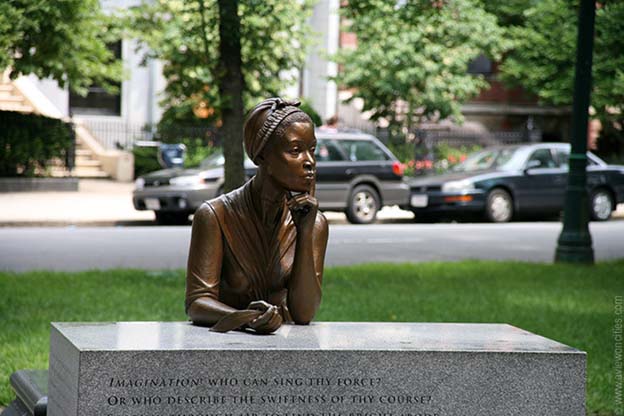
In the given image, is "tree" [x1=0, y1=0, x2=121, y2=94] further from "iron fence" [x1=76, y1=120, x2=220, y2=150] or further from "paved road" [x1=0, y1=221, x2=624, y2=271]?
"iron fence" [x1=76, y1=120, x2=220, y2=150]

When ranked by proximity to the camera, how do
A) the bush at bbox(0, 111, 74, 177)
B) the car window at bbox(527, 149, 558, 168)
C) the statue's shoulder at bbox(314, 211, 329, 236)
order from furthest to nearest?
the bush at bbox(0, 111, 74, 177) → the car window at bbox(527, 149, 558, 168) → the statue's shoulder at bbox(314, 211, 329, 236)

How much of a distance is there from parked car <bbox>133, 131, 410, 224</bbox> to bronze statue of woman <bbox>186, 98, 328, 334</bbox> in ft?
52.4

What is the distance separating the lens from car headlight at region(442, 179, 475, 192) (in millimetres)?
23953

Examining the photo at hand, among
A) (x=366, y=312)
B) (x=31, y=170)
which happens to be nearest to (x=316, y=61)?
(x=31, y=170)

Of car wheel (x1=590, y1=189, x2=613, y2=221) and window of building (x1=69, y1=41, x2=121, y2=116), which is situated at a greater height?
window of building (x1=69, y1=41, x2=121, y2=116)

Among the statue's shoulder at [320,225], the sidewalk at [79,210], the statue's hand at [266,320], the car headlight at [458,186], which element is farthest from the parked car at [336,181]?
the statue's hand at [266,320]

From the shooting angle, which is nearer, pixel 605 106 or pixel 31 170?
pixel 31 170

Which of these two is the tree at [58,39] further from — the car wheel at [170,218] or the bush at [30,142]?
the car wheel at [170,218]

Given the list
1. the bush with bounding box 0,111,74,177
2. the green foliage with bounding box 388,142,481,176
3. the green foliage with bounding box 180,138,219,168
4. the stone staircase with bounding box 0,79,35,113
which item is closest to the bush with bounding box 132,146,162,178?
the green foliage with bounding box 180,138,219,168

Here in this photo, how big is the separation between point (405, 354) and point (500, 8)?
33.1 meters

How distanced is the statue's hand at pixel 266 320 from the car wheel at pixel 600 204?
21.5m

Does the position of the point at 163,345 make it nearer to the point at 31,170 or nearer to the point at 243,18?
the point at 243,18

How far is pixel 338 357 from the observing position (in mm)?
4812

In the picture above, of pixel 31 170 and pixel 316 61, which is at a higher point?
pixel 316 61
